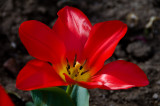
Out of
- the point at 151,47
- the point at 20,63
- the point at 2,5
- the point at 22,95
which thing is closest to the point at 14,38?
the point at 20,63

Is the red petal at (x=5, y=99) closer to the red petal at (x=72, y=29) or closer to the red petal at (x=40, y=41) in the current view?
the red petal at (x=40, y=41)

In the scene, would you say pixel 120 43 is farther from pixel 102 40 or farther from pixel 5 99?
pixel 5 99

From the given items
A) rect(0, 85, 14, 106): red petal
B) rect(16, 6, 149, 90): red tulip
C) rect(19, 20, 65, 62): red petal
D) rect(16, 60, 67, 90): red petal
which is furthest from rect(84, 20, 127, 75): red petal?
rect(0, 85, 14, 106): red petal

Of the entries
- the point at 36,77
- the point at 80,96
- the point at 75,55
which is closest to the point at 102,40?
the point at 75,55

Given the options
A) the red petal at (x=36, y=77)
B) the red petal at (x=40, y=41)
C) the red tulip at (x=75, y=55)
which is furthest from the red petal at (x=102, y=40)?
the red petal at (x=36, y=77)

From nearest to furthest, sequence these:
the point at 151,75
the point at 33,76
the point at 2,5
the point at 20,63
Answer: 1. the point at 33,76
2. the point at 151,75
3. the point at 20,63
4. the point at 2,5

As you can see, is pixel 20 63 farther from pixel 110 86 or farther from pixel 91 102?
pixel 110 86

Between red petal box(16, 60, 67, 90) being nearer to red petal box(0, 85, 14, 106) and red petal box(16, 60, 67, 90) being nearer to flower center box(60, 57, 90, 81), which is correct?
red petal box(0, 85, 14, 106)
